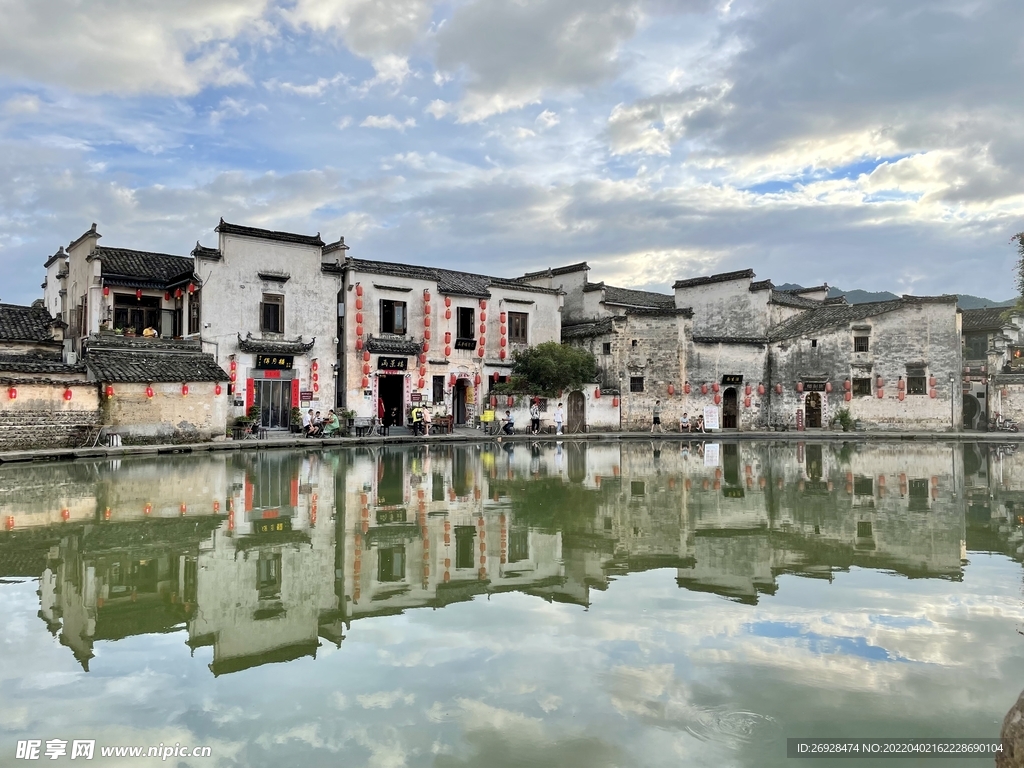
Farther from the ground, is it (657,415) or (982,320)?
(982,320)

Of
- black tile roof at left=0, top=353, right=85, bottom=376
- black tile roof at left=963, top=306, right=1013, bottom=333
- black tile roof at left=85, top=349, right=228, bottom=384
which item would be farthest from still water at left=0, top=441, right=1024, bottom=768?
black tile roof at left=963, top=306, right=1013, bottom=333

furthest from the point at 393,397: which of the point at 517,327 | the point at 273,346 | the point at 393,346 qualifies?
the point at 517,327

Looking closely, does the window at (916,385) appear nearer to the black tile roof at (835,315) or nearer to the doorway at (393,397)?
the black tile roof at (835,315)

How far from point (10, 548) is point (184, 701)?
16.2 feet

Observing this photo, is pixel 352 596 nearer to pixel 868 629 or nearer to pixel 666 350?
pixel 868 629

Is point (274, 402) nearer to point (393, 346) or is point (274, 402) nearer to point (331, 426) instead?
point (331, 426)

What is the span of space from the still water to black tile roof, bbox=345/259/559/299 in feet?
53.3

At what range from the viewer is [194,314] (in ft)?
79.2

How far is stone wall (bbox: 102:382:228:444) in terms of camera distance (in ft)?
66.2

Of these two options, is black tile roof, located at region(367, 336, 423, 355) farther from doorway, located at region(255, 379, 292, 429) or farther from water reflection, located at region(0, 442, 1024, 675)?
water reflection, located at region(0, 442, 1024, 675)

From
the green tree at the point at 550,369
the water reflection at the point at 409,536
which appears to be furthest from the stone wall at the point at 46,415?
the green tree at the point at 550,369

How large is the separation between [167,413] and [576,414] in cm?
1547

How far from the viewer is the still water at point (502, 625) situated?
400 centimetres

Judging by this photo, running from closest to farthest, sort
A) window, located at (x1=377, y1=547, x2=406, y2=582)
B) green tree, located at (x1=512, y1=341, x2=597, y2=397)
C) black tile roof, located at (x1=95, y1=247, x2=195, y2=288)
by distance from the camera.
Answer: window, located at (x1=377, y1=547, x2=406, y2=582) → black tile roof, located at (x1=95, y1=247, x2=195, y2=288) → green tree, located at (x1=512, y1=341, x2=597, y2=397)
